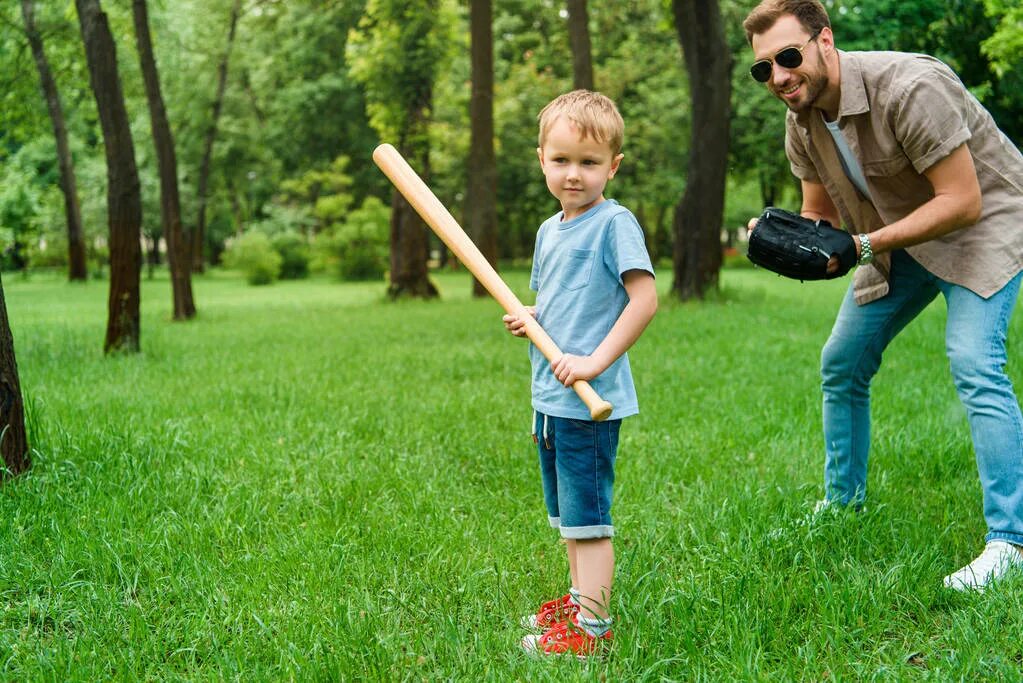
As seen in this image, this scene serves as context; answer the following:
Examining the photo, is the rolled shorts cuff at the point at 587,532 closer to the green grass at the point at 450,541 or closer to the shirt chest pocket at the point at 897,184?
the green grass at the point at 450,541

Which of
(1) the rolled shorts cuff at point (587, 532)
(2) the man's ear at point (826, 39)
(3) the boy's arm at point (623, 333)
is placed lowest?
(1) the rolled shorts cuff at point (587, 532)

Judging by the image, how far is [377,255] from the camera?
A: 121ft

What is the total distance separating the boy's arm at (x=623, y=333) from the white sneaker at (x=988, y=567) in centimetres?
142

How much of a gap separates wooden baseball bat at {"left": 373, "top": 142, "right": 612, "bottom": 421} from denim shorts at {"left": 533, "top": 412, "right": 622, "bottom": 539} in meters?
0.18

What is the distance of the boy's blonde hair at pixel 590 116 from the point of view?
2723 millimetres

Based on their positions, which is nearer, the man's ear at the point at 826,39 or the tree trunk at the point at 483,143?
the man's ear at the point at 826,39

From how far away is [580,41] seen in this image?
1695 cm

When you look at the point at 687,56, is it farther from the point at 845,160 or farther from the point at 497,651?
the point at 497,651

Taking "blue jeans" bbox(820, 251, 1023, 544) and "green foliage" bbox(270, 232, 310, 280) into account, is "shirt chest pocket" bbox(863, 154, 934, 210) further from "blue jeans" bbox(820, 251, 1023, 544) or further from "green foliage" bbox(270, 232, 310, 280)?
"green foliage" bbox(270, 232, 310, 280)

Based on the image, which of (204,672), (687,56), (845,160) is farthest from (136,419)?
(687,56)

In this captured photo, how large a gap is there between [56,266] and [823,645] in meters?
45.7

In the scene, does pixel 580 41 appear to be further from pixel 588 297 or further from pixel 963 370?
pixel 588 297

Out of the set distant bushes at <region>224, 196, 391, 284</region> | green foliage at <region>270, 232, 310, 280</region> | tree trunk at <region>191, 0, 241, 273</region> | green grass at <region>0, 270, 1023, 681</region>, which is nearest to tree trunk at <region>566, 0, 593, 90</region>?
green grass at <region>0, 270, 1023, 681</region>

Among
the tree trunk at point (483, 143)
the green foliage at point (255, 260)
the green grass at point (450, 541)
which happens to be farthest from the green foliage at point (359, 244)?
the green grass at point (450, 541)
